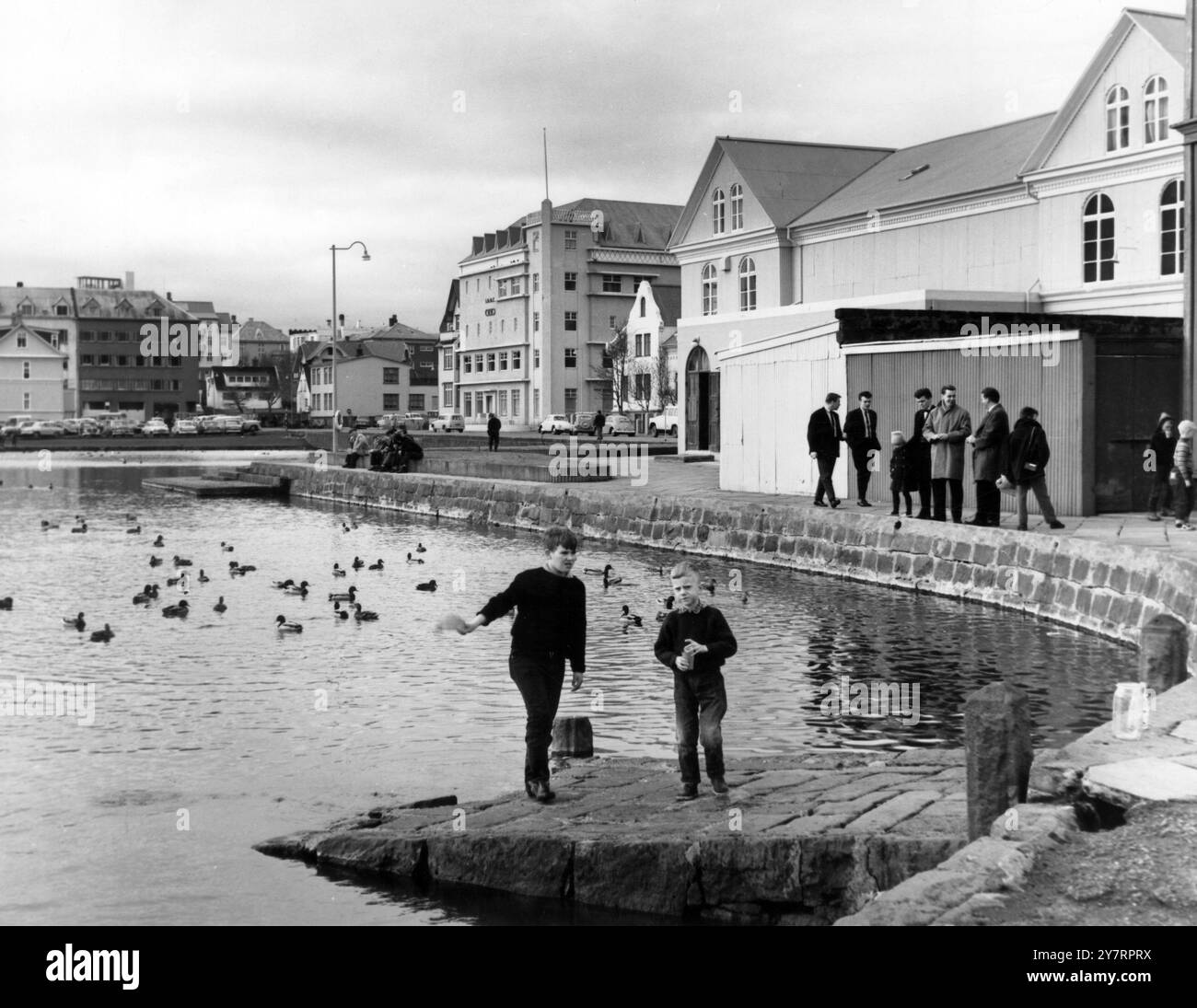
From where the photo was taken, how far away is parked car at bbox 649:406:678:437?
8414cm

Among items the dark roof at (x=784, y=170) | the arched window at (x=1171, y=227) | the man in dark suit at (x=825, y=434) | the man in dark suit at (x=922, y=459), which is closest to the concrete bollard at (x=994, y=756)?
the man in dark suit at (x=922, y=459)

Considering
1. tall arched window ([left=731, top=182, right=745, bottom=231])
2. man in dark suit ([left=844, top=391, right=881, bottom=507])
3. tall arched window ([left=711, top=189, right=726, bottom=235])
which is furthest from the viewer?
tall arched window ([left=711, top=189, right=726, bottom=235])

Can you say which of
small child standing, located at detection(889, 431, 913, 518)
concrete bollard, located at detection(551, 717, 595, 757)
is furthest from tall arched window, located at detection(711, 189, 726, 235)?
concrete bollard, located at detection(551, 717, 595, 757)

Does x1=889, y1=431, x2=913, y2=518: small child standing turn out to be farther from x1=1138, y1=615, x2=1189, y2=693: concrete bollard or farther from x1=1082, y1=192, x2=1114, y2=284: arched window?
x1=1082, y1=192, x2=1114, y2=284: arched window

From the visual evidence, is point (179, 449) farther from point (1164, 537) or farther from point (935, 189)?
point (1164, 537)

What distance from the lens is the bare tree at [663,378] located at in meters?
87.2

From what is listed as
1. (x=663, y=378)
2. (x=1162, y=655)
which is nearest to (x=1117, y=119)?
(x=1162, y=655)

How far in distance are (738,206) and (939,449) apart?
32594 mm

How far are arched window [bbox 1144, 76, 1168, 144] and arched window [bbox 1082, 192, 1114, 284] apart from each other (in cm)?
208

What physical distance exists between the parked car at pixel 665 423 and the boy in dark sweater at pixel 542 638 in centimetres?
7301

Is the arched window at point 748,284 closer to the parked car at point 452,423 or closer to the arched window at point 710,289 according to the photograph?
the arched window at point 710,289

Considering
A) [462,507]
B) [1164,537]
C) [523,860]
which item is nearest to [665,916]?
[523,860]

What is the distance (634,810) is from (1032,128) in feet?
133

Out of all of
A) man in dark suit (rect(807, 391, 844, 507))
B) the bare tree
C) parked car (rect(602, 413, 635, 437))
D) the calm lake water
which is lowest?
the calm lake water
